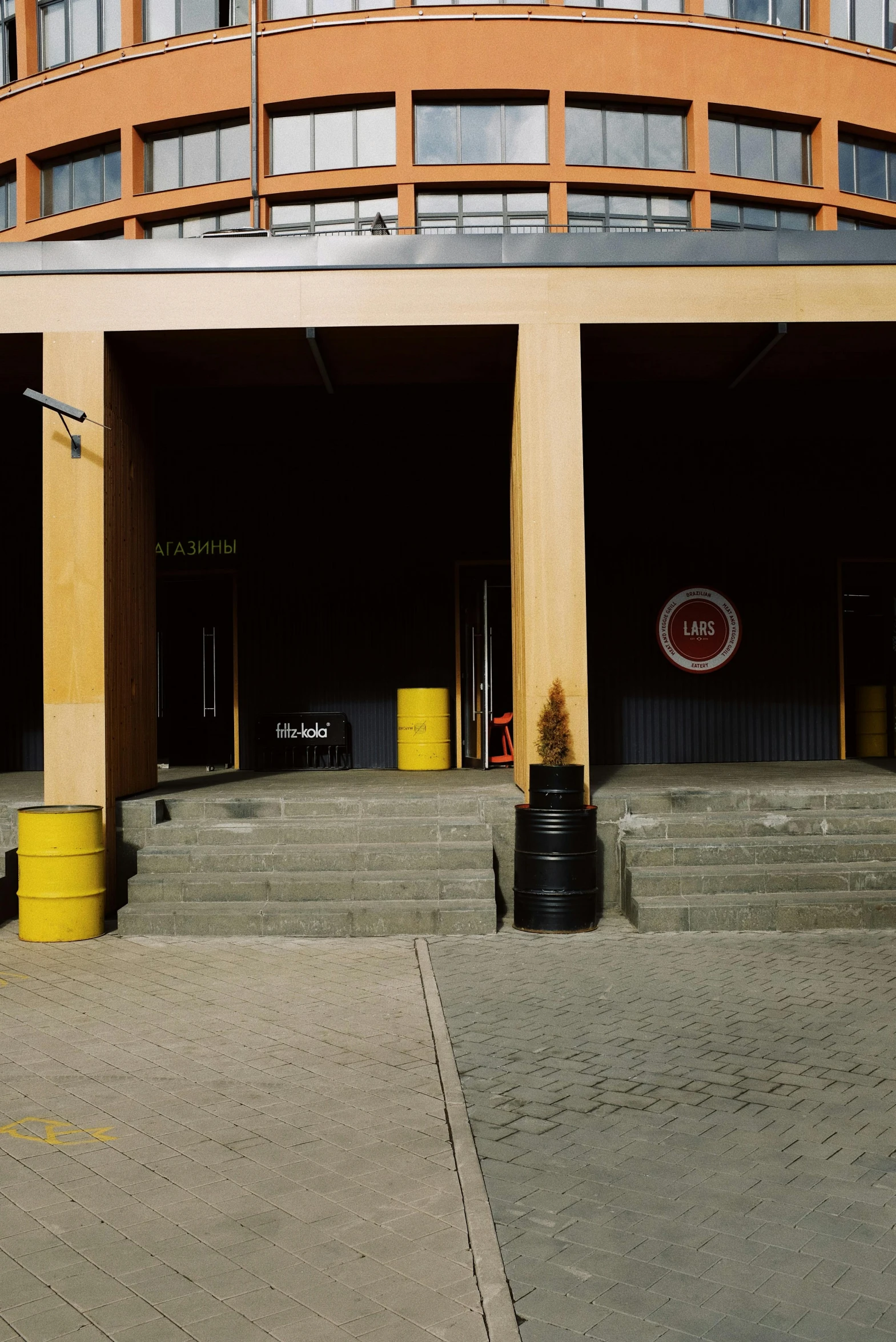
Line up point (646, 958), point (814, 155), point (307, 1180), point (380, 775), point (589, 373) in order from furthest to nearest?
point (814, 155), point (380, 775), point (589, 373), point (646, 958), point (307, 1180)

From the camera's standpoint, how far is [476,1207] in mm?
4312

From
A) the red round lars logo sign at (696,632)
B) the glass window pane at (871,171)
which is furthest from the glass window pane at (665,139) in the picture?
the red round lars logo sign at (696,632)

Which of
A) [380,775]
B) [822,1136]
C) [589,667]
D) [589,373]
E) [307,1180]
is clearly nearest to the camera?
[307,1180]

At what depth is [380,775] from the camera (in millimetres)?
13727

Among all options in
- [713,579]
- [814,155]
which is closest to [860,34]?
[814,155]

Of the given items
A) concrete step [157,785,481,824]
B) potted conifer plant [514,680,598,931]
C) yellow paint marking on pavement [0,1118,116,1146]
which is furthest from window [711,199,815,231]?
yellow paint marking on pavement [0,1118,116,1146]

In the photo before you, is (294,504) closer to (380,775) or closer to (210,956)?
(380,775)

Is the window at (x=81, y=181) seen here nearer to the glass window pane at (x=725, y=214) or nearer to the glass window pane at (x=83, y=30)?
the glass window pane at (x=83, y=30)

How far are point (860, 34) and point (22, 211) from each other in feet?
65.2

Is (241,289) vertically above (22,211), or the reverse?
(22,211)

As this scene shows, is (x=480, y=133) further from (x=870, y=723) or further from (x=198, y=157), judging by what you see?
(x=870, y=723)

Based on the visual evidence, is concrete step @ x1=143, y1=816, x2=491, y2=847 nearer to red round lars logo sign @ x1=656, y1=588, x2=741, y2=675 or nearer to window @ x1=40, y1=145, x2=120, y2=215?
red round lars logo sign @ x1=656, y1=588, x2=741, y2=675

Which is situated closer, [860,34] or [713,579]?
[713,579]

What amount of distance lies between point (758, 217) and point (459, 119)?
7239mm
